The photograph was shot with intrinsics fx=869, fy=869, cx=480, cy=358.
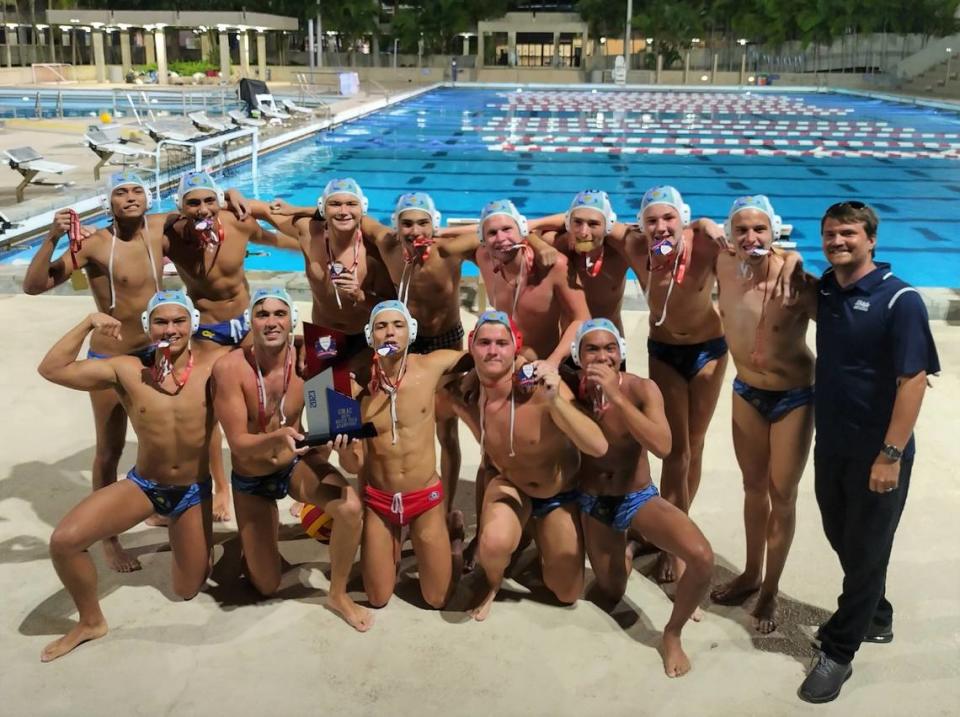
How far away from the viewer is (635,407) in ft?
10.1

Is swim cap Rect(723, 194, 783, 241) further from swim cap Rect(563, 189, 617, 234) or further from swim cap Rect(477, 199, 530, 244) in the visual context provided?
swim cap Rect(477, 199, 530, 244)

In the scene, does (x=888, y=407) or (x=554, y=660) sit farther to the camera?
(x=554, y=660)

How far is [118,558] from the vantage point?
12.0ft

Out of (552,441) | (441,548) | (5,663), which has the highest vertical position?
(552,441)

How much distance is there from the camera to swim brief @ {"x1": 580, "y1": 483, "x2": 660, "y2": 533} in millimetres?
3207

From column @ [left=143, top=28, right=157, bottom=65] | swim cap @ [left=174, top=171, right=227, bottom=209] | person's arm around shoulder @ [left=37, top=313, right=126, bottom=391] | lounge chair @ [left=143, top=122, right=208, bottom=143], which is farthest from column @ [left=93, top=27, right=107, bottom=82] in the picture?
person's arm around shoulder @ [left=37, top=313, right=126, bottom=391]

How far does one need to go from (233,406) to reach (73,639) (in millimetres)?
996

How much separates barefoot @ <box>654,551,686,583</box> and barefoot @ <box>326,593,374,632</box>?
1200mm

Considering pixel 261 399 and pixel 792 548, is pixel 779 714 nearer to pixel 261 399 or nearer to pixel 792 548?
pixel 792 548

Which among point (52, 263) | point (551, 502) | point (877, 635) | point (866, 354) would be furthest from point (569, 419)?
point (52, 263)

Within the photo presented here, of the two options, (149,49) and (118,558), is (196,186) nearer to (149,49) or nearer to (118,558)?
(118,558)

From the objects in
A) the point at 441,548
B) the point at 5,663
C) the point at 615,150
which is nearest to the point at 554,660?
the point at 441,548

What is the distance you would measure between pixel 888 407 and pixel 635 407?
0.82 metres

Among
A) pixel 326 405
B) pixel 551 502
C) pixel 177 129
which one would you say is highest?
pixel 177 129
